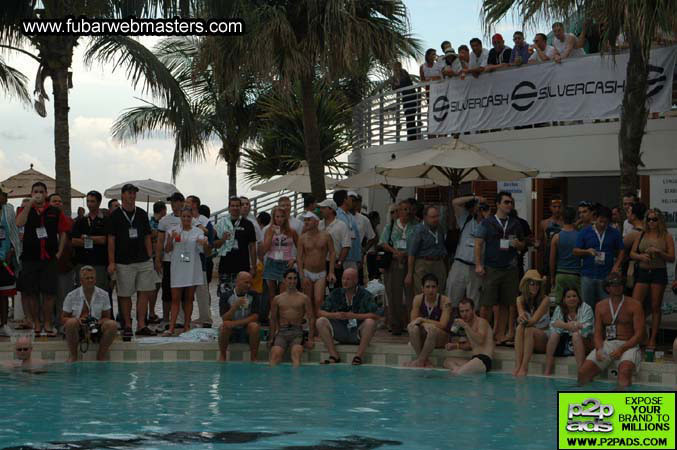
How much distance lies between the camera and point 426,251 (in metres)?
14.9

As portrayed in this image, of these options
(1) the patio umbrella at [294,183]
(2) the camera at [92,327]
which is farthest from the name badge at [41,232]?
(1) the patio umbrella at [294,183]

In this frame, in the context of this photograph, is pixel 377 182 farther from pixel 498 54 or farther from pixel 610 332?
pixel 610 332

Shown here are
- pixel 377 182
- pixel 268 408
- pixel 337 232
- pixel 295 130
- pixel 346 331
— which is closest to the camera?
pixel 268 408

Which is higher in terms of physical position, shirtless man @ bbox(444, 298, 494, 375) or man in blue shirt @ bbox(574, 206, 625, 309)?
man in blue shirt @ bbox(574, 206, 625, 309)

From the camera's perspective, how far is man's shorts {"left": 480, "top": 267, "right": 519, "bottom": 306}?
14.0 m

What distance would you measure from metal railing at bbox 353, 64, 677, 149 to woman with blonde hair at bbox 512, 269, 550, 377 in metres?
8.05

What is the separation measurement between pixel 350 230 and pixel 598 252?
13.4 ft

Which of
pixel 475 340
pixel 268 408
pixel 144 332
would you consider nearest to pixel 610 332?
pixel 475 340

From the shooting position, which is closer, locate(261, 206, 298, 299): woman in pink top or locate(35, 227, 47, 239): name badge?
locate(35, 227, 47, 239): name badge

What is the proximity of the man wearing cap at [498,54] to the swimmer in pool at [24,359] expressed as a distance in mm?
10229

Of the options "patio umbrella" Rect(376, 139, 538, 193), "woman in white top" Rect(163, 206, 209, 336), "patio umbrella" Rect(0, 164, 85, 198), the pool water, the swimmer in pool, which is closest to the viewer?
the pool water

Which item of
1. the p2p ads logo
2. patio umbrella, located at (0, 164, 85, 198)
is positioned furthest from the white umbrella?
the p2p ads logo

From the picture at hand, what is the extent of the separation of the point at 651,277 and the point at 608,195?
1221 centimetres

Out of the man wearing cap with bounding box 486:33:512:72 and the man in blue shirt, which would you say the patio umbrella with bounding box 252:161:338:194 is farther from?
the man in blue shirt
